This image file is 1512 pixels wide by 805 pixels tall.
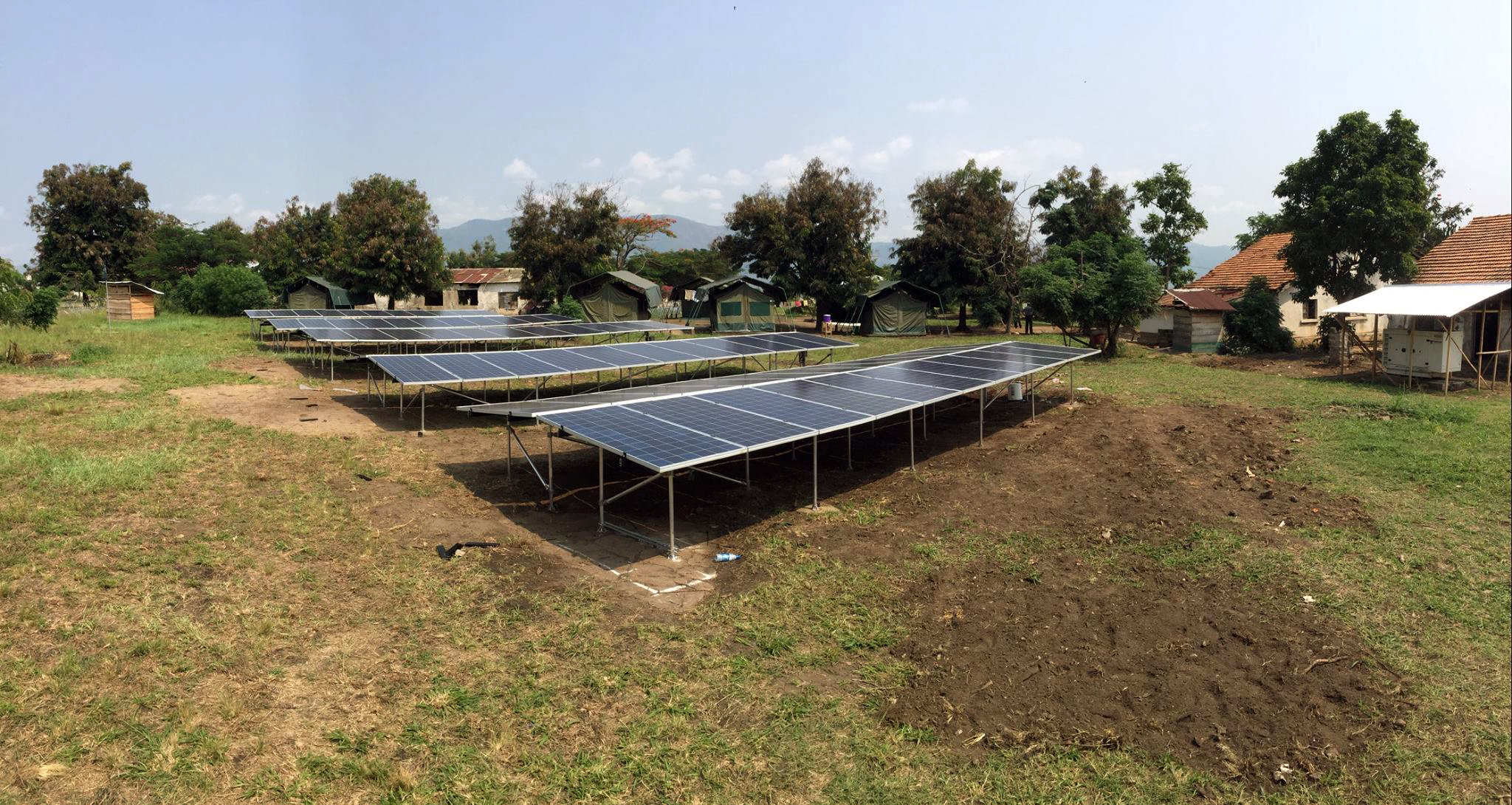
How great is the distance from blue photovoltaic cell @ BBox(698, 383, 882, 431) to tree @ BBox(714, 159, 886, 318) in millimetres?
31280

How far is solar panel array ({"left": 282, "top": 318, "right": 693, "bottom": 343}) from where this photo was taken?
1125 inches

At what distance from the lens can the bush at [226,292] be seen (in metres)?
50.6

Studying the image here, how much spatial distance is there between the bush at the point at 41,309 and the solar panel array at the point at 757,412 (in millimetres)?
33508

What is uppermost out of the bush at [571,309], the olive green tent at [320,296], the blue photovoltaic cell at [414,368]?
the olive green tent at [320,296]

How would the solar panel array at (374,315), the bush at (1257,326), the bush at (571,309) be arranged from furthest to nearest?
the bush at (571,309)
the solar panel array at (374,315)
the bush at (1257,326)

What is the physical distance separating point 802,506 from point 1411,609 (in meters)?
8.19

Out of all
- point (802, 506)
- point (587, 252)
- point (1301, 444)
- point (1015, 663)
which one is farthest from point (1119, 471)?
point (587, 252)

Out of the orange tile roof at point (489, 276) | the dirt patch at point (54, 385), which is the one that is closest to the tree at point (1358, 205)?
the dirt patch at point (54, 385)

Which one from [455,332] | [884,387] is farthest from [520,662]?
[455,332]

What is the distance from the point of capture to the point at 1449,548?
11.5 m

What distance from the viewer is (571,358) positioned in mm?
23234

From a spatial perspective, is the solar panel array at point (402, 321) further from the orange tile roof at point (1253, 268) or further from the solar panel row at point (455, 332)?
the orange tile roof at point (1253, 268)

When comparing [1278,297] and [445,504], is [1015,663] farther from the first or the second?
[1278,297]

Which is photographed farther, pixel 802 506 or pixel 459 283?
pixel 459 283
